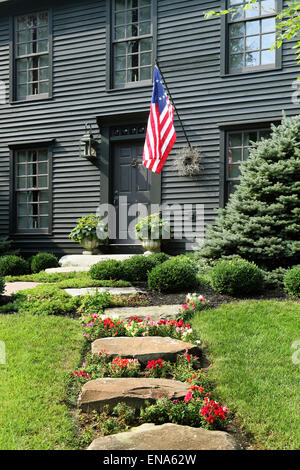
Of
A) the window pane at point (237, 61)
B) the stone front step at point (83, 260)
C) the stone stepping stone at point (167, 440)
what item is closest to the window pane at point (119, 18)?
the window pane at point (237, 61)

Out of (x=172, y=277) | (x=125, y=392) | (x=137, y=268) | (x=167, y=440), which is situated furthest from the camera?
(x=137, y=268)

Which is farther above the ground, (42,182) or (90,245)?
(42,182)

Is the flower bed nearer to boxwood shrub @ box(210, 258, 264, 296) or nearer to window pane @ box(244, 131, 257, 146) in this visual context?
boxwood shrub @ box(210, 258, 264, 296)

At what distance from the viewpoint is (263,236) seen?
6258 millimetres

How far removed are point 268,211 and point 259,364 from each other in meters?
3.24

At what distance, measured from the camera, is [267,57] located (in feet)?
26.9

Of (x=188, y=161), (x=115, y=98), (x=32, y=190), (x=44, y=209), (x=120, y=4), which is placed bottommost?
(x=44, y=209)

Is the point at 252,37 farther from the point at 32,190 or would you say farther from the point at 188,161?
the point at 32,190

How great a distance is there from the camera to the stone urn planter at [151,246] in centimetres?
828

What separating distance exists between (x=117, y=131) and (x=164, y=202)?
82.3 inches

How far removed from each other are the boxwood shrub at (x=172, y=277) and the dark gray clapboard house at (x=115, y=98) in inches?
113

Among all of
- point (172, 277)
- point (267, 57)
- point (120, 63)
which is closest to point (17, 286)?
point (172, 277)

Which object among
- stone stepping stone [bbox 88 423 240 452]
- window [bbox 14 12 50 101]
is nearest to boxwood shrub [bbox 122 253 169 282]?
stone stepping stone [bbox 88 423 240 452]

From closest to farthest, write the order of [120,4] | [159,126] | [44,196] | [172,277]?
[172,277]
[159,126]
[120,4]
[44,196]
